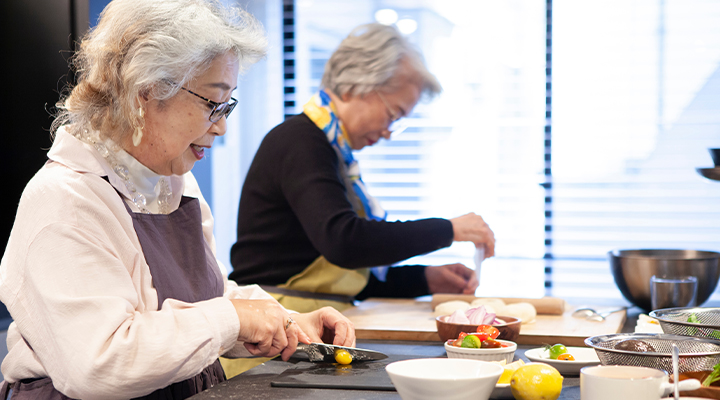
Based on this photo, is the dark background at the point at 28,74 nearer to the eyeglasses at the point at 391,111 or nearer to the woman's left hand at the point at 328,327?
the eyeglasses at the point at 391,111

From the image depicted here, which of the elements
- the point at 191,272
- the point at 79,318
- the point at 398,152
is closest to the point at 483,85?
the point at 398,152

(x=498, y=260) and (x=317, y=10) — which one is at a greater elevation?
(x=317, y=10)

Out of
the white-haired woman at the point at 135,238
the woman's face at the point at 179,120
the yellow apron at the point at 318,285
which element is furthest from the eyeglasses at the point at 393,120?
the woman's face at the point at 179,120

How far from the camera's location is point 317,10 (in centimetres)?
348

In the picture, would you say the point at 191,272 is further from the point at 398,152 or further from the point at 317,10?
the point at 317,10

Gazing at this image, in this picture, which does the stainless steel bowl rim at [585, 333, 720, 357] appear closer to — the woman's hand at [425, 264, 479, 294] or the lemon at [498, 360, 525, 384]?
the lemon at [498, 360, 525, 384]

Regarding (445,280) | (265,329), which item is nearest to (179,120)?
(265,329)

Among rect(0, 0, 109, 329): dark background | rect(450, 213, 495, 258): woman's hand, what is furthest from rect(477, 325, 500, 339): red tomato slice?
rect(0, 0, 109, 329): dark background

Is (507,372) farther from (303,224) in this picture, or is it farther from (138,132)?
(303,224)

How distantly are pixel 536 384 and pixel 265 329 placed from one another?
0.45 meters

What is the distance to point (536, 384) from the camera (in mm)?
917

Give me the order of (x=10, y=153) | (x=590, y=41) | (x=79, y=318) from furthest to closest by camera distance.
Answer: (x=590, y=41) < (x=10, y=153) < (x=79, y=318)

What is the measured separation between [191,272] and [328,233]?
51cm

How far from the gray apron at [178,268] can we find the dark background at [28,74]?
114cm
